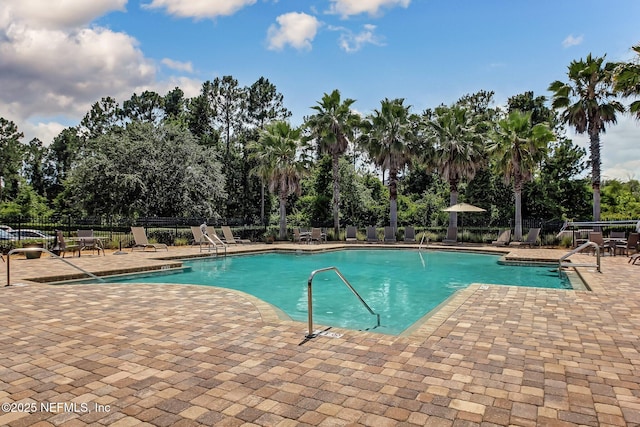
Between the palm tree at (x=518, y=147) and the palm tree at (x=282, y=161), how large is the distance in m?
11.0

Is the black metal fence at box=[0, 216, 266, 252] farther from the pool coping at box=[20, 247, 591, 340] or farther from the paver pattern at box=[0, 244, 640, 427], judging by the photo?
the paver pattern at box=[0, 244, 640, 427]

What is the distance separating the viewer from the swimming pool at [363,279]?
8.07 metres

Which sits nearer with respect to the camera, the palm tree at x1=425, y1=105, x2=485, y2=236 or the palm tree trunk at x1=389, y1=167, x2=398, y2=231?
the palm tree at x1=425, y1=105, x2=485, y2=236

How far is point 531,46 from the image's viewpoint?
1316cm

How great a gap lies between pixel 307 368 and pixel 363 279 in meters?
8.39

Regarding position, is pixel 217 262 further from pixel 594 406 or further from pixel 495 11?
pixel 594 406

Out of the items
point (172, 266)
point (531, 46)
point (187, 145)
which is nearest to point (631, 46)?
point (531, 46)

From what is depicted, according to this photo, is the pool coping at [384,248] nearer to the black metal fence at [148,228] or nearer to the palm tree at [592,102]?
the black metal fence at [148,228]

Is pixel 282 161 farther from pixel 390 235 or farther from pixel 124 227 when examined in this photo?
pixel 124 227

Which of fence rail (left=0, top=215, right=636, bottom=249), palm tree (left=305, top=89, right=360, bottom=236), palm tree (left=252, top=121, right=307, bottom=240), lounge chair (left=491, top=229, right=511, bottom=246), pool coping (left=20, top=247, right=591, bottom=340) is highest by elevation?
palm tree (left=305, top=89, right=360, bottom=236)

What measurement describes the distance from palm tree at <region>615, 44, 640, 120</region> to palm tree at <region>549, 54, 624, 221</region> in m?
5.88

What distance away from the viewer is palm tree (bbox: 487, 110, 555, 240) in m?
21.2

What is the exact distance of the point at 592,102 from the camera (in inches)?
818

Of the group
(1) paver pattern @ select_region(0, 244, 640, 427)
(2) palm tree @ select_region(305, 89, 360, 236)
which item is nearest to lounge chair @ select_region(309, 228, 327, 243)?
(2) palm tree @ select_region(305, 89, 360, 236)
